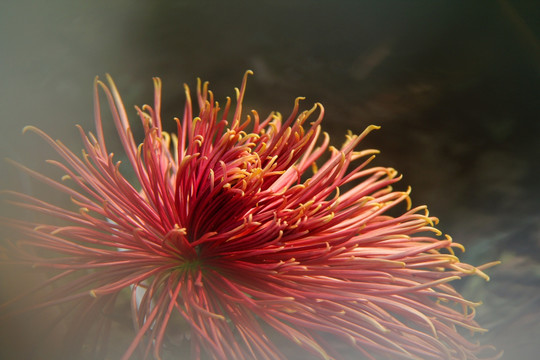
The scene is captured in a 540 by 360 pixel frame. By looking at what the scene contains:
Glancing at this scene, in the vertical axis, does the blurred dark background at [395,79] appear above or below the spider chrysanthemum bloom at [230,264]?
above

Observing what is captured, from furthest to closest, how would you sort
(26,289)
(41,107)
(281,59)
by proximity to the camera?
(281,59) → (41,107) → (26,289)

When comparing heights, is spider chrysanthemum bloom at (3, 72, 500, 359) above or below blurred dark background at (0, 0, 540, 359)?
below

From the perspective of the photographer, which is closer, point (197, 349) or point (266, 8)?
point (197, 349)

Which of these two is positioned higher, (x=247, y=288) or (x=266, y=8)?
(x=266, y=8)

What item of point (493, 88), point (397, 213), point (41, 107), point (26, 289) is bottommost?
point (26, 289)

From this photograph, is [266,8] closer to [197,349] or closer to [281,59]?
[281,59]

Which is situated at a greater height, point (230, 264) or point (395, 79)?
point (395, 79)

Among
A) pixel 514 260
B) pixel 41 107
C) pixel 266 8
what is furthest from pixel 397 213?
pixel 41 107

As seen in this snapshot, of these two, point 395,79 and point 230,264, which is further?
point 395,79
